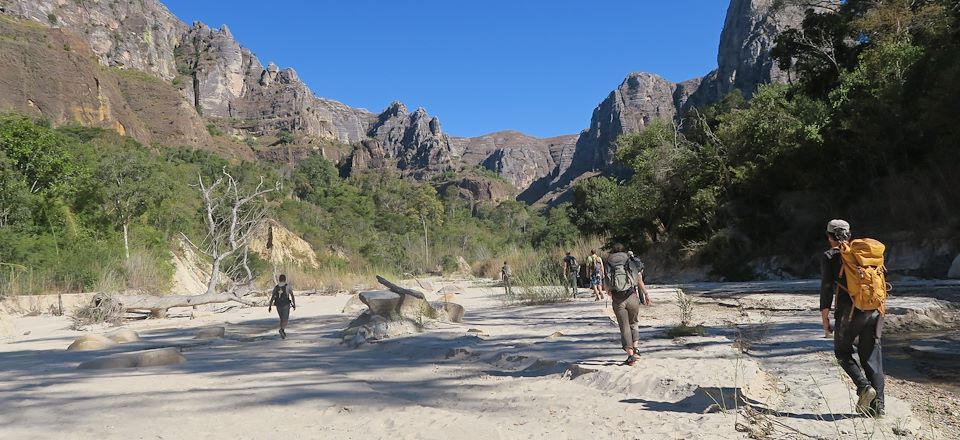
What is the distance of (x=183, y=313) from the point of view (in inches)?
651

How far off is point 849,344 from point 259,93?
522 ft

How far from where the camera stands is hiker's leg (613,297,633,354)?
6090 millimetres

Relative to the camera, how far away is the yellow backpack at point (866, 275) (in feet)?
13.0

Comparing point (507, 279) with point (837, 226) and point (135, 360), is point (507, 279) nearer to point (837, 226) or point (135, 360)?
point (135, 360)

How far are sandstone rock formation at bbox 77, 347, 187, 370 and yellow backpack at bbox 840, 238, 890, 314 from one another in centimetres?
722

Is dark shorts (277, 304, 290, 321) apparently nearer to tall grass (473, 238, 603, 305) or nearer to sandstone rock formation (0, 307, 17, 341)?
sandstone rock formation (0, 307, 17, 341)

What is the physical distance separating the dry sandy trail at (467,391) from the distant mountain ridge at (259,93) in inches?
2559

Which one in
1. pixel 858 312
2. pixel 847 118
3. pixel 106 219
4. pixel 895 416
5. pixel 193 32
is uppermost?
pixel 193 32

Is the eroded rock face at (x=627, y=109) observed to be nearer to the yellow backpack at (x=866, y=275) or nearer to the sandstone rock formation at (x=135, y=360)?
the sandstone rock formation at (x=135, y=360)

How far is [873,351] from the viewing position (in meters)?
4.07

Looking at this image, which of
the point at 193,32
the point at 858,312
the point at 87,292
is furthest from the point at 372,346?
the point at 193,32

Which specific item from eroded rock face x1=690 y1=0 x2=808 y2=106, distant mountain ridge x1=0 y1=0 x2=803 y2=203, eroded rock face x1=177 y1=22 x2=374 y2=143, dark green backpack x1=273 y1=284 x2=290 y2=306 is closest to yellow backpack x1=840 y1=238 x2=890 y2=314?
dark green backpack x1=273 y1=284 x2=290 y2=306

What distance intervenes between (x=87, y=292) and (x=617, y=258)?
638 inches

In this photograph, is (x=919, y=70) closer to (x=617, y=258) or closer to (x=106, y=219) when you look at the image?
(x=617, y=258)
